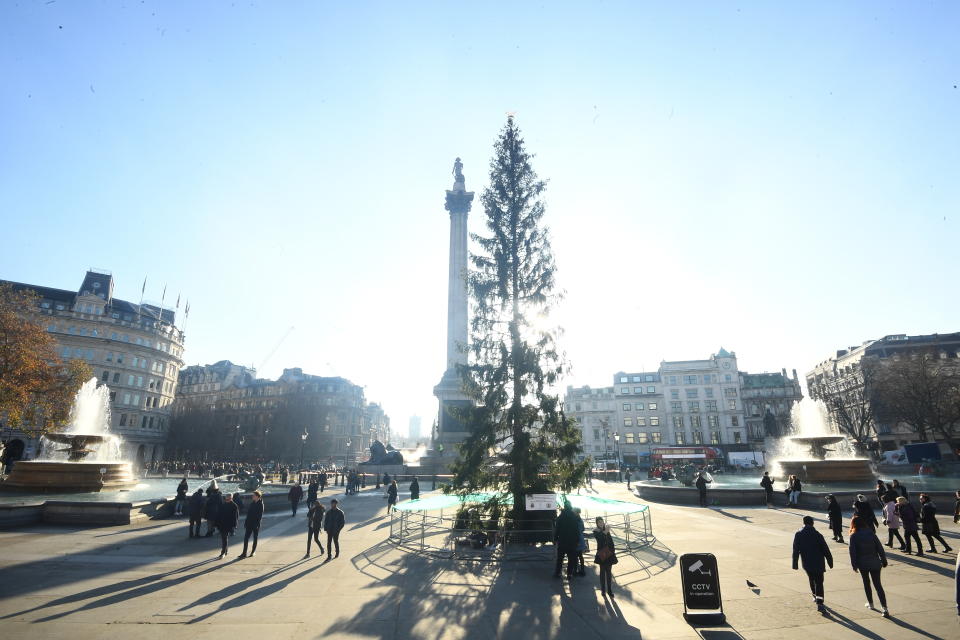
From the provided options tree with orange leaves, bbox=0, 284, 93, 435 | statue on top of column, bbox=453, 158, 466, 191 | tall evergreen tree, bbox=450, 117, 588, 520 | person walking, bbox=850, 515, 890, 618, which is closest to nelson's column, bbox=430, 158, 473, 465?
statue on top of column, bbox=453, 158, 466, 191

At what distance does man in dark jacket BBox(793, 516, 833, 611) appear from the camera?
8.24m

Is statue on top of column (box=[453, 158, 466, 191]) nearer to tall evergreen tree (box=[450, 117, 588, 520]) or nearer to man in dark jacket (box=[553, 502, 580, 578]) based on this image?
tall evergreen tree (box=[450, 117, 588, 520])

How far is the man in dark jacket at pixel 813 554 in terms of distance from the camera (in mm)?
8242

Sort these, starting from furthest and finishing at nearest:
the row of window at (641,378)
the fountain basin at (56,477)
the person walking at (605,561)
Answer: the row of window at (641,378)
the fountain basin at (56,477)
the person walking at (605,561)

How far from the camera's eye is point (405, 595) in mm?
9422

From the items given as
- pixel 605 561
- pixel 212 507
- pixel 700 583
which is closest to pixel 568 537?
pixel 605 561

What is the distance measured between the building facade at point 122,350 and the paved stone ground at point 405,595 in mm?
72753

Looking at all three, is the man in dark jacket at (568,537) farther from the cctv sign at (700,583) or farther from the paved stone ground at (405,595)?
the cctv sign at (700,583)

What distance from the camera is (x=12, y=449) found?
58625 millimetres

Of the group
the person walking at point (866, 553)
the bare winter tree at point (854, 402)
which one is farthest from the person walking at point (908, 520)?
the bare winter tree at point (854, 402)

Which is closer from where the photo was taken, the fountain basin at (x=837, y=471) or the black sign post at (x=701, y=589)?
the black sign post at (x=701, y=589)

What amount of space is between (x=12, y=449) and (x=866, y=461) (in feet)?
284

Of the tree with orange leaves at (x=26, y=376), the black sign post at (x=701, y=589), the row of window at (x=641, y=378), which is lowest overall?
the black sign post at (x=701, y=589)

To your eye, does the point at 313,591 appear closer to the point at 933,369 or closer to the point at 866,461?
the point at 866,461
